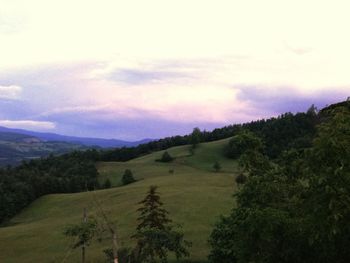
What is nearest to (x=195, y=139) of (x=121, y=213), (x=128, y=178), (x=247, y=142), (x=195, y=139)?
(x=195, y=139)

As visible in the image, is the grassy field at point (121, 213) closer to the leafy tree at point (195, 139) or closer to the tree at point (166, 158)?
the tree at point (166, 158)

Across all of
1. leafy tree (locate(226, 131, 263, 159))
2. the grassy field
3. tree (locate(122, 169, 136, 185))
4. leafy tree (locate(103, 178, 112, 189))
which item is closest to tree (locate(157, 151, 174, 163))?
the grassy field

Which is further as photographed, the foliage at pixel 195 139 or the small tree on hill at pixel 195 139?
the foliage at pixel 195 139

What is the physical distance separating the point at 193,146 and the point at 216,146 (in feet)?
31.1

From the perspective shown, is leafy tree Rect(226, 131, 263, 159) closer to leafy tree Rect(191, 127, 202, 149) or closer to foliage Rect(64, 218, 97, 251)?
foliage Rect(64, 218, 97, 251)

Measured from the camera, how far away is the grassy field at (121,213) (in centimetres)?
6056

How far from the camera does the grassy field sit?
6056cm

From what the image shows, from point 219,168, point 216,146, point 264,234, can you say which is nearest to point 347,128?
point 264,234

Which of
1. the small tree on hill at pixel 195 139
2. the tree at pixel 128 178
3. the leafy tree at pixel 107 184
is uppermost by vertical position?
the small tree on hill at pixel 195 139

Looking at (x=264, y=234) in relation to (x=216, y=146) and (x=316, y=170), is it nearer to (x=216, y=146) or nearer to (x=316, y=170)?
(x=316, y=170)

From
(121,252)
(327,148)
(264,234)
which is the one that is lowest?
(121,252)

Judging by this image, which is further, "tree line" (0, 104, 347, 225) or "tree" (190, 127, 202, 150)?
"tree" (190, 127, 202, 150)

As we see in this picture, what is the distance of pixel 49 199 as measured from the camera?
125125mm

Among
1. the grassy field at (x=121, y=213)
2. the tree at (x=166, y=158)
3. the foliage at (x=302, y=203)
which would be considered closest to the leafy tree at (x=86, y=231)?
the grassy field at (x=121, y=213)
